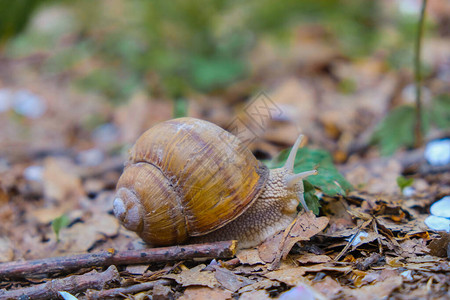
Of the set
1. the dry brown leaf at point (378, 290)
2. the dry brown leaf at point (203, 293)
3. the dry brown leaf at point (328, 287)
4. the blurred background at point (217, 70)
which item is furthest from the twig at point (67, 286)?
the blurred background at point (217, 70)

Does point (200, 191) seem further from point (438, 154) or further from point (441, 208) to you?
point (438, 154)

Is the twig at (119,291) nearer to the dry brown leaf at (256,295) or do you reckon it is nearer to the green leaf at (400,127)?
the dry brown leaf at (256,295)

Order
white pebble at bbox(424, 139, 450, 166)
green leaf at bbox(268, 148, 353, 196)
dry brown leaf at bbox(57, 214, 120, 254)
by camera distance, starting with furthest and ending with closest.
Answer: white pebble at bbox(424, 139, 450, 166) < dry brown leaf at bbox(57, 214, 120, 254) < green leaf at bbox(268, 148, 353, 196)

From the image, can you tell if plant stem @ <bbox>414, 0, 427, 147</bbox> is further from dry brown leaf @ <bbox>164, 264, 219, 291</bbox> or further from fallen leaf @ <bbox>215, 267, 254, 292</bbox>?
dry brown leaf @ <bbox>164, 264, 219, 291</bbox>

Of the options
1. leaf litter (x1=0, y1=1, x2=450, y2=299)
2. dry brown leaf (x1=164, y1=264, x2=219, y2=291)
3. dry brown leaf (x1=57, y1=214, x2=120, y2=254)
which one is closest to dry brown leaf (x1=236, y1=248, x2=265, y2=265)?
leaf litter (x1=0, y1=1, x2=450, y2=299)

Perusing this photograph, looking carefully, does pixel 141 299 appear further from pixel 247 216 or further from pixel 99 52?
pixel 99 52

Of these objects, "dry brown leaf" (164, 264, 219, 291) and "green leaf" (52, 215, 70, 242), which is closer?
"dry brown leaf" (164, 264, 219, 291)

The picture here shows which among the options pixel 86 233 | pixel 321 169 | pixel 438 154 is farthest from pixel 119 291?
pixel 438 154
